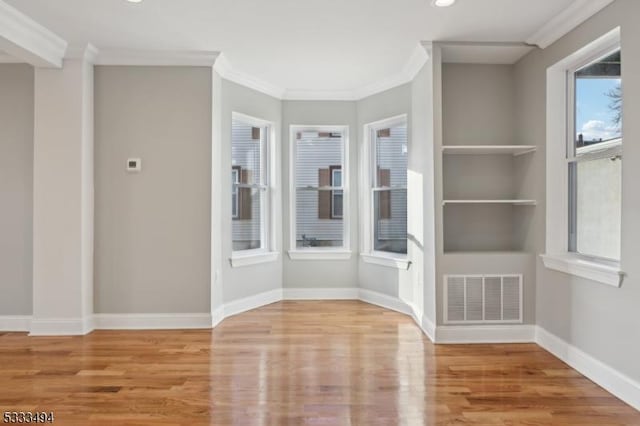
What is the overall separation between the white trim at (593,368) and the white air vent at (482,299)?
0.99 ft

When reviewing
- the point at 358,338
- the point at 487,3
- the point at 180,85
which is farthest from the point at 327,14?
the point at 358,338

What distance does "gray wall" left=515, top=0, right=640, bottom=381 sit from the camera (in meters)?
2.64

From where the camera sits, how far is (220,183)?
4562 millimetres

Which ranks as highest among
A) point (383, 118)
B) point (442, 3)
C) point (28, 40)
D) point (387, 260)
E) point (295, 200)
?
point (442, 3)

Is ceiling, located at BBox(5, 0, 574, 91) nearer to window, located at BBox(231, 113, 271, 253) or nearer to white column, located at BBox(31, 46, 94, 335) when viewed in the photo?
white column, located at BBox(31, 46, 94, 335)

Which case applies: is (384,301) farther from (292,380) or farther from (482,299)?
(292,380)

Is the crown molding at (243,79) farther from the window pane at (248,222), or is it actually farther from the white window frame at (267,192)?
the window pane at (248,222)

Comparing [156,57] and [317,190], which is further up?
[156,57]

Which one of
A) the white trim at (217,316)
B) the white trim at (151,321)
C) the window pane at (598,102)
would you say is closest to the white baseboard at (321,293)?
the white trim at (217,316)

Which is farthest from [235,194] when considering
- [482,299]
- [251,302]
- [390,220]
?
[482,299]

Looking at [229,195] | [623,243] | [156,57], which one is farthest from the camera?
[229,195]

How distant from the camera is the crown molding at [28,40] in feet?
10.8

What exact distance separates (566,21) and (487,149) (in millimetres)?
1123

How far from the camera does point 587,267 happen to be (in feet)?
10.0
